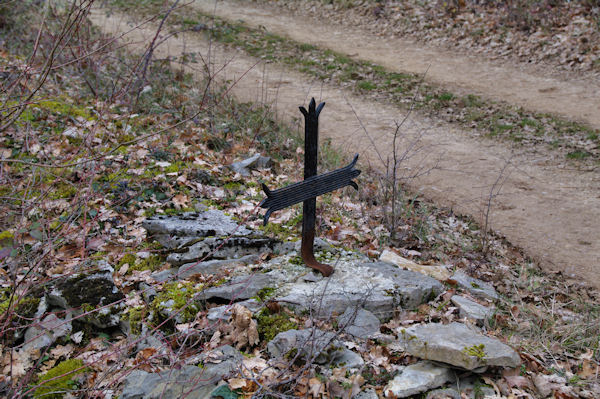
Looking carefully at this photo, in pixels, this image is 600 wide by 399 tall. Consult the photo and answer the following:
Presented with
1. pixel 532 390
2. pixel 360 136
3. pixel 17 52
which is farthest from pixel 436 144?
pixel 17 52

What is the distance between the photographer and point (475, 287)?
4.49m

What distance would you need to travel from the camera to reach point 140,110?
25.8ft

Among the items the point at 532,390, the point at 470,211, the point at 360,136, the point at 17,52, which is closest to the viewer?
the point at 532,390

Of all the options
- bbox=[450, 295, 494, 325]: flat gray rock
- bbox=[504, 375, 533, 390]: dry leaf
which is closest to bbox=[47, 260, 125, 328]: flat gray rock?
bbox=[450, 295, 494, 325]: flat gray rock

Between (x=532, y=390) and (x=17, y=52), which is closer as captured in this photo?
(x=532, y=390)

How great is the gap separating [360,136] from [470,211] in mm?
2617

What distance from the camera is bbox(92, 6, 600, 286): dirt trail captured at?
19.0 ft

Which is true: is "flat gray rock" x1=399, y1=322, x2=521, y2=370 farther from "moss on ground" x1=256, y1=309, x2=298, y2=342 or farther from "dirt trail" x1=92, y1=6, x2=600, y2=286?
"dirt trail" x1=92, y1=6, x2=600, y2=286

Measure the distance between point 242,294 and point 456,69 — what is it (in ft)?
28.1

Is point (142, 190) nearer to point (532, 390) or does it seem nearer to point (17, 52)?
point (532, 390)

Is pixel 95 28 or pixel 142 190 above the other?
pixel 95 28

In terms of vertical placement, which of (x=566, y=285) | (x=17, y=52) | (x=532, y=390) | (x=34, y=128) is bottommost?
(x=566, y=285)

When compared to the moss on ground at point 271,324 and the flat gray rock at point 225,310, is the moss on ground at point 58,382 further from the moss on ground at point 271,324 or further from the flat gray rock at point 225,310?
the moss on ground at point 271,324

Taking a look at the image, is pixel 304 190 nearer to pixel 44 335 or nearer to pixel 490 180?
pixel 44 335
